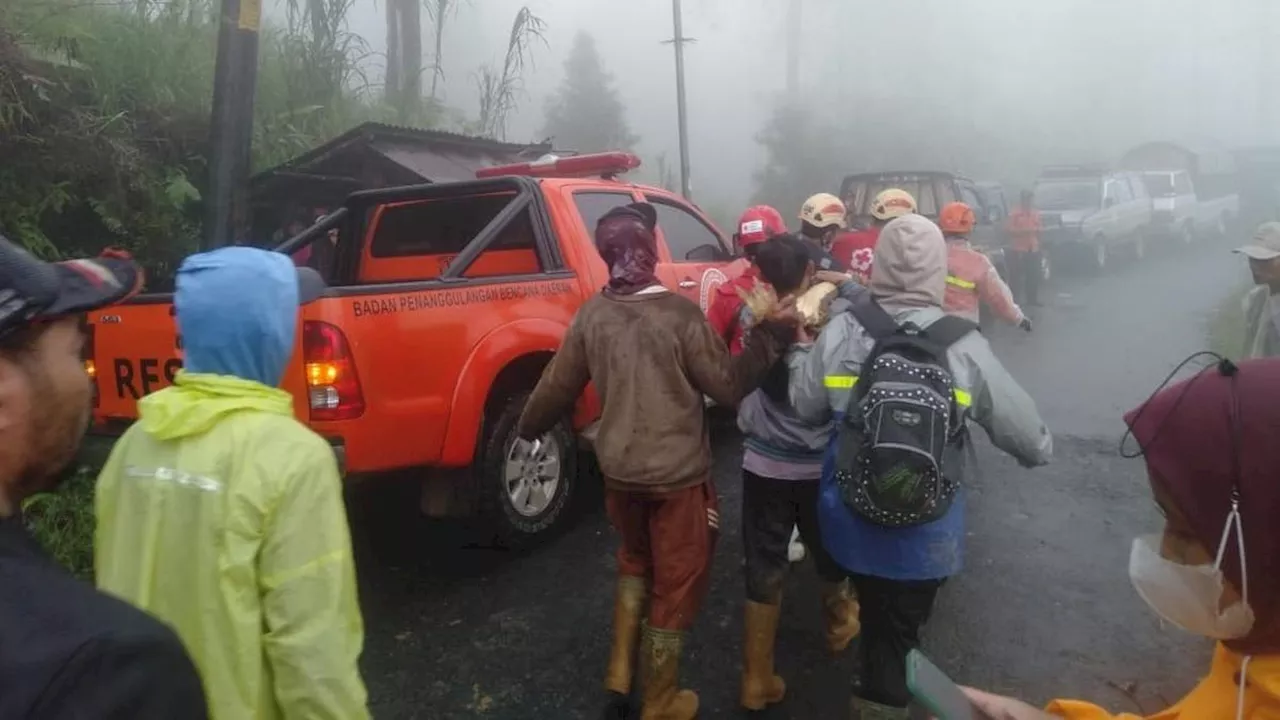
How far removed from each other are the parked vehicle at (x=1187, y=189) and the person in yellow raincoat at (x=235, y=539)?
21079 mm

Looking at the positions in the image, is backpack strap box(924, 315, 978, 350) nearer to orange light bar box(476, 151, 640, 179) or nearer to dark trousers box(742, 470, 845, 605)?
dark trousers box(742, 470, 845, 605)

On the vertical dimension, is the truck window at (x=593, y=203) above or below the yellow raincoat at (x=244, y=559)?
above

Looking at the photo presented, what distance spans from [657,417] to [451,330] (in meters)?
1.62

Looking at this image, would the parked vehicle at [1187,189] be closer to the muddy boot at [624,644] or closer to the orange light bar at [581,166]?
the orange light bar at [581,166]

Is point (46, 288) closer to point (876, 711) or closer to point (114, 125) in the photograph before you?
point (876, 711)

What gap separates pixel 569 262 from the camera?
5.68 m

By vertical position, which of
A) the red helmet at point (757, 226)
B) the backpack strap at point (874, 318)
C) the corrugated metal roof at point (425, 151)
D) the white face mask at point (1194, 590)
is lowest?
the white face mask at point (1194, 590)

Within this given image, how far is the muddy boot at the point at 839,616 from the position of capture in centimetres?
408

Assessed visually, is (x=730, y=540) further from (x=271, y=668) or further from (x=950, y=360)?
(x=271, y=668)

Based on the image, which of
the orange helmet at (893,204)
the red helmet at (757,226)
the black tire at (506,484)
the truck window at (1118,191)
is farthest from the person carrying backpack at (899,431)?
the truck window at (1118,191)

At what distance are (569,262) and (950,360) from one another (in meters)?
3.13

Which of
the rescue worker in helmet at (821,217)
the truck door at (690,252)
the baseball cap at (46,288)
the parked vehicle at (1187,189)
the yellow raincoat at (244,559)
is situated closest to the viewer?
the baseball cap at (46,288)

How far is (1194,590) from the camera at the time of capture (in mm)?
1696

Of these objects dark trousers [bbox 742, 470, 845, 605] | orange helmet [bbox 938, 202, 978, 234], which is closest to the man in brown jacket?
dark trousers [bbox 742, 470, 845, 605]
